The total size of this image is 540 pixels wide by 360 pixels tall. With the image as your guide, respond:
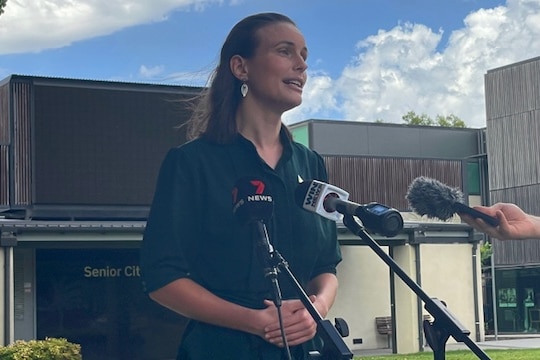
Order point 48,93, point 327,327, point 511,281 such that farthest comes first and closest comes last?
point 511,281 → point 48,93 → point 327,327

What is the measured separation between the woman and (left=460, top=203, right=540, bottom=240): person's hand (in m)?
0.57

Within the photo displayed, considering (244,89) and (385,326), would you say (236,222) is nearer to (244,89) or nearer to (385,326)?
(244,89)

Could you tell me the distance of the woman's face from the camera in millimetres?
3510

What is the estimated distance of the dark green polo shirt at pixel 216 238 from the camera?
3279mm

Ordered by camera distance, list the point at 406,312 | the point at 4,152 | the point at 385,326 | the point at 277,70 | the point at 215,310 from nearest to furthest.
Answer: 1. the point at 215,310
2. the point at 277,70
3. the point at 4,152
4. the point at 406,312
5. the point at 385,326

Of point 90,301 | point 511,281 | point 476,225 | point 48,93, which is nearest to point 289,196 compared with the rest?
point 476,225

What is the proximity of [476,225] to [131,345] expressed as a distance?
2060cm

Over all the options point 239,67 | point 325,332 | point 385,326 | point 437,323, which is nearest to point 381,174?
point 385,326

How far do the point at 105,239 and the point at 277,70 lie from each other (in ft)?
59.6

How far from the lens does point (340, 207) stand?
317 centimetres

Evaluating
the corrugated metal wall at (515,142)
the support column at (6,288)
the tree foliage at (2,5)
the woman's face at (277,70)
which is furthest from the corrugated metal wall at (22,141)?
the corrugated metal wall at (515,142)

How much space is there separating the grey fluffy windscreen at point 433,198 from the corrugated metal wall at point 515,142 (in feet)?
135

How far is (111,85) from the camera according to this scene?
21.3 metres

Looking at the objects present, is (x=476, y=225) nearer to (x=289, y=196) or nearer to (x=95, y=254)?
(x=289, y=196)
